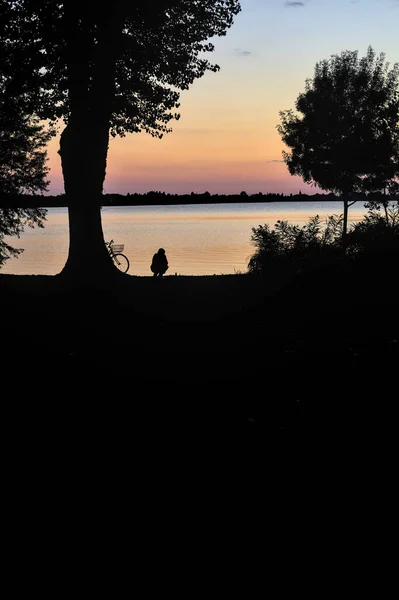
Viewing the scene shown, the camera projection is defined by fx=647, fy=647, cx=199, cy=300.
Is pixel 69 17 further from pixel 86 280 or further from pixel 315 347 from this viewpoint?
pixel 315 347

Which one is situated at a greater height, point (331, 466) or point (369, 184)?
point (369, 184)

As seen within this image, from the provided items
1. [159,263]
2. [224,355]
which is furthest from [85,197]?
[224,355]

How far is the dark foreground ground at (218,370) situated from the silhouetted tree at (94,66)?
598 cm

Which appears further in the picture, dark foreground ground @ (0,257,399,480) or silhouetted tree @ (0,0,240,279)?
silhouetted tree @ (0,0,240,279)

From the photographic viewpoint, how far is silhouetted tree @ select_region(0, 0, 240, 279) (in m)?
19.0

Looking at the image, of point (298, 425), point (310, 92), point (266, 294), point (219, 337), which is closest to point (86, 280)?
point (266, 294)

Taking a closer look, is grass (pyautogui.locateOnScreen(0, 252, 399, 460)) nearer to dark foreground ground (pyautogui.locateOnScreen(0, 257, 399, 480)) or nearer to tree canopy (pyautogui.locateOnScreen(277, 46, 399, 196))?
dark foreground ground (pyautogui.locateOnScreen(0, 257, 399, 480))

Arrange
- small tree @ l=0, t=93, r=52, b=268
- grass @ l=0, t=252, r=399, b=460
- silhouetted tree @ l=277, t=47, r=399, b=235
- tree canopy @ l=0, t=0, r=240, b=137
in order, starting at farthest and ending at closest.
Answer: silhouetted tree @ l=277, t=47, r=399, b=235
small tree @ l=0, t=93, r=52, b=268
tree canopy @ l=0, t=0, r=240, b=137
grass @ l=0, t=252, r=399, b=460

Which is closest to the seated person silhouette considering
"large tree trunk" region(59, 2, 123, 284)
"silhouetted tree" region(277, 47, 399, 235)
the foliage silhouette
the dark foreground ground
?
"large tree trunk" region(59, 2, 123, 284)

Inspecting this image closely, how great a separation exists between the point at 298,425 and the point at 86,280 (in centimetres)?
1487

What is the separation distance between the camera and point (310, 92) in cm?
4159

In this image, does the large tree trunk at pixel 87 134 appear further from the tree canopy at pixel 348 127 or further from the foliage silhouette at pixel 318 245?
the tree canopy at pixel 348 127

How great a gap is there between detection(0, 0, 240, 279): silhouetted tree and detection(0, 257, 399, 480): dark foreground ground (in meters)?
5.98

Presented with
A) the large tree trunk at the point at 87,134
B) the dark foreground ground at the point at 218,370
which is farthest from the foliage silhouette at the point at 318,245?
the large tree trunk at the point at 87,134
